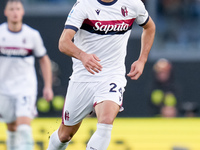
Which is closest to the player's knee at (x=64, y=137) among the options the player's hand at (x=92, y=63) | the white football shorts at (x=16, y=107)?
the player's hand at (x=92, y=63)

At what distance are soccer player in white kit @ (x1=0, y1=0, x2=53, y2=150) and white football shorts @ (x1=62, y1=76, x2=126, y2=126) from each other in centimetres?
182

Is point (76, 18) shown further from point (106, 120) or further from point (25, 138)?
point (25, 138)

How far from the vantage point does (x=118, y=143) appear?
7.84 m

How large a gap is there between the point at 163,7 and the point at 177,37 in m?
0.81

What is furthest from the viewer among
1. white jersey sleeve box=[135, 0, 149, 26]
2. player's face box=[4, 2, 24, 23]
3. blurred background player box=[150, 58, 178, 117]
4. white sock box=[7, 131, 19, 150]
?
blurred background player box=[150, 58, 178, 117]

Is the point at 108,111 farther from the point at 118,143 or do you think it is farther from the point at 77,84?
the point at 118,143

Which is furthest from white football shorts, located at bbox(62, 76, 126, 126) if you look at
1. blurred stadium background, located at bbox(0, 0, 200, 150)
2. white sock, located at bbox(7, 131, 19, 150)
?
blurred stadium background, located at bbox(0, 0, 200, 150)

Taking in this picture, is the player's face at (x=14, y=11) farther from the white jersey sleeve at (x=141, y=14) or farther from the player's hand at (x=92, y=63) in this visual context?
the player's hand at (x=92, y=63)

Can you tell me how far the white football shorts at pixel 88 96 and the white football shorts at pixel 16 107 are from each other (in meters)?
1.69

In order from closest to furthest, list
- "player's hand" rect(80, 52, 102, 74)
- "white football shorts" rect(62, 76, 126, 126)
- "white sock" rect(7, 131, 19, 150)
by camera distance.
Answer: "player's hand" rect(80, 52, 102, 74), "white football shorts" rect(62, 76, 126, 126), "white sock" rect(7, 131, 19, 150)

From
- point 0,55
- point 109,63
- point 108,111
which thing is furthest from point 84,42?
point 0,55

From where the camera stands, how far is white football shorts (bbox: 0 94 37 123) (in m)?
7.51

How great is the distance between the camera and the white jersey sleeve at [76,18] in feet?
17.6

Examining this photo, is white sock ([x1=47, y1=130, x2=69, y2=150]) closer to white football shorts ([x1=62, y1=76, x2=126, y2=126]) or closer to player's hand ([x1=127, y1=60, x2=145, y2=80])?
white football shorts ([x1=62, y1=76, x2=126, y2=126])
